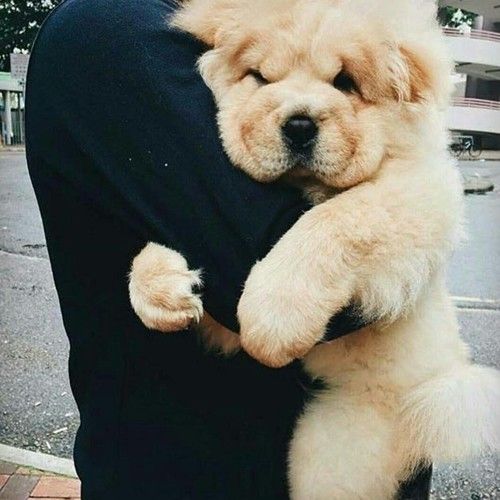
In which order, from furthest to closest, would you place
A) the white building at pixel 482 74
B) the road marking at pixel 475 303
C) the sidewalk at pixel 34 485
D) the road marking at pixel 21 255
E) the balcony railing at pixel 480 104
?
the balcony railing at pixel 480 104
the road marking at pixel 21 255
the white building at pixel 482 74
the road marking at pixel 475 303
the sidewalk at pixel 34 485

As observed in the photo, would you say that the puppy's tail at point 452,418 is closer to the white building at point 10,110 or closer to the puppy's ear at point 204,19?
the puppy's ear at point 204,19

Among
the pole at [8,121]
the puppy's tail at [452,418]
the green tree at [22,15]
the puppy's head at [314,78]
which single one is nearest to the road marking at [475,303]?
the green tree at [22,15]

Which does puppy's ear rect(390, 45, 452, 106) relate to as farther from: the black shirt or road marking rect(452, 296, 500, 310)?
road marking rect(452, 296, 500, 310)

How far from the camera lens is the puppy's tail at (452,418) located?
4.27ft

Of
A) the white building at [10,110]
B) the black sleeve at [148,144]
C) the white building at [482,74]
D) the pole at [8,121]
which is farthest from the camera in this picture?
the pole at [8,121]

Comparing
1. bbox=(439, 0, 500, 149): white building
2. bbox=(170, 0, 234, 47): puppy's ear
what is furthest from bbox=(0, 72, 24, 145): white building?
bbox=(170, 0, 234, 47): puppy's ear

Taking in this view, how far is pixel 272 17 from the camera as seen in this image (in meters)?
1.24

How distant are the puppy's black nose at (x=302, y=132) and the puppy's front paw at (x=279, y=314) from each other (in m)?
0.21

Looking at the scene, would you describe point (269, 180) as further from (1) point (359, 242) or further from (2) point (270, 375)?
(2) point (270, 375)

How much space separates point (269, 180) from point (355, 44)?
0.93 ft

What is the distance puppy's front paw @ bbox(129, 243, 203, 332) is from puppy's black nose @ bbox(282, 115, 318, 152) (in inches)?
10.5

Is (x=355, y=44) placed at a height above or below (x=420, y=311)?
above

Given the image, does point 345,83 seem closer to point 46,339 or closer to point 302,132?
point 302,132

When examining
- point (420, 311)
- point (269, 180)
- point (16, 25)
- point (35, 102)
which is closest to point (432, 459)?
point (420, 311)
